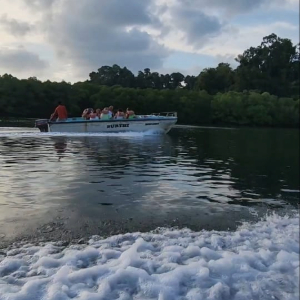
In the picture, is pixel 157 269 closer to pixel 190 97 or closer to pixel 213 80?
pixel 190 97

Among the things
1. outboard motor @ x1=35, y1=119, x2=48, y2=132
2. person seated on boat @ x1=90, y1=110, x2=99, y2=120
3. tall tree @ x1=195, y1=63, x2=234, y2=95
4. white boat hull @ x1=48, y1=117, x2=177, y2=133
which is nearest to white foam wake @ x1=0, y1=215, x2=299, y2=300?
outboard motor @ x1=35, y1=119, x2=48, y2=132

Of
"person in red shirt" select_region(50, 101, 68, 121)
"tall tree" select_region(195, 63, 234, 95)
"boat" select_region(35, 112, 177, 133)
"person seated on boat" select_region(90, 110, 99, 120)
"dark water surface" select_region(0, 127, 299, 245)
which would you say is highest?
"tall tree" select_region(195, 63, 234, 95)

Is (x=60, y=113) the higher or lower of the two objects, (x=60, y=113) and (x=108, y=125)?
the higher

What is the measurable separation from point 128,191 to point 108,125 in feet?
43.4

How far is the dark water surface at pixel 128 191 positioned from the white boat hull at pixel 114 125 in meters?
6.25

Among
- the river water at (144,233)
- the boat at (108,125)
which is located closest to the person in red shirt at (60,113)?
the boat at (108,125)

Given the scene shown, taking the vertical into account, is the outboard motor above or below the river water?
above

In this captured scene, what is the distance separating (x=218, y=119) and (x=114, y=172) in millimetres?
22623

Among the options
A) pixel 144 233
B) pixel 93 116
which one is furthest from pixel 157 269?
pixel 93 116

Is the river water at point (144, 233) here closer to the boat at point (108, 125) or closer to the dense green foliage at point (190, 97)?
the dense green foliage at point (190, 97)

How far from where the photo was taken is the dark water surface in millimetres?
A: 5230

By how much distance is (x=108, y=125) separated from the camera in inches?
791

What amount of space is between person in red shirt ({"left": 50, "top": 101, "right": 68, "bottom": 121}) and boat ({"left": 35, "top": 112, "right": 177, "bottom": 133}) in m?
0.18

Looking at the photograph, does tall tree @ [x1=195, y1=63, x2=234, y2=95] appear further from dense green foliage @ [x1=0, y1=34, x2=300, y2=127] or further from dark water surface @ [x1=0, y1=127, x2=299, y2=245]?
dark water surface @ [x1=0, y1=127, x2=299, y2=245]
